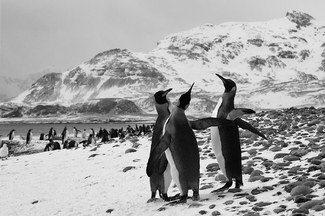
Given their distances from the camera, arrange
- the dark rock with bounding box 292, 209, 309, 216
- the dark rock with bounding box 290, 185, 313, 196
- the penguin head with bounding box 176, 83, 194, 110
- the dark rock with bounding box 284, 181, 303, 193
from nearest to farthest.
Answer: the dark rock with bounding box 292, 209, 309, 216 < the dark rock with bounding box 290, 185, 313, 196 < the dark rock with bounding box 284, 181, 303, 193 < the penguin head with bounding box 176, 83, 194, 110

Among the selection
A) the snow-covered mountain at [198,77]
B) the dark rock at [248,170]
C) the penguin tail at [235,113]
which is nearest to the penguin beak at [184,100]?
the penguin tail at [235,113]

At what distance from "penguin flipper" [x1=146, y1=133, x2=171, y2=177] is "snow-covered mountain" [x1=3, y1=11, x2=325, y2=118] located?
9531cm

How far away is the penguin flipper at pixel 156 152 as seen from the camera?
391 cm

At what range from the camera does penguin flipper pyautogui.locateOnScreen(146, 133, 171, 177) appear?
12.8ft

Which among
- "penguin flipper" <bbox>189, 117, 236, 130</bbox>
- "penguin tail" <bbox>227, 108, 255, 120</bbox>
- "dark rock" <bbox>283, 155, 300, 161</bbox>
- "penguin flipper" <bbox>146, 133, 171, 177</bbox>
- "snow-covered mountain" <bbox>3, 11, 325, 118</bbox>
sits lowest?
"dark rock" <bbox>283, 155, 300, 161</bbox>

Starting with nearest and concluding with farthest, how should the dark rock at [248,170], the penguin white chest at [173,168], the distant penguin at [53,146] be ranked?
1. the penguin white chest at [173,168]
2. the dark rock at [248,170]
3. the distant penguin at [53,146]

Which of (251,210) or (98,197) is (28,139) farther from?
(251,210)

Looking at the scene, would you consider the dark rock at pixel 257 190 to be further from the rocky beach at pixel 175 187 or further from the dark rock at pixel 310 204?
the dark rock at pixel 310 204

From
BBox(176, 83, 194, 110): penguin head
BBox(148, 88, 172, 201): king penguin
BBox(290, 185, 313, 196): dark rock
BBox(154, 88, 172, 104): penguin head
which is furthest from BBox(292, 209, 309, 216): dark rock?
BBox(154, 88, 172, 104): penguin head

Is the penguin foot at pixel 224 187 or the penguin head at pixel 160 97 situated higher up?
the penguin head at pixel 160 97

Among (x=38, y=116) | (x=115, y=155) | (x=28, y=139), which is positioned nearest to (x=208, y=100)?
(x=38, y=116)

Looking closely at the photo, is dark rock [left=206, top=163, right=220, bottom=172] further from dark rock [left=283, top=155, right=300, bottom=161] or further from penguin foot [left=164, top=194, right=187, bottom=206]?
penguin foot [left=164, top=194, right=187, bottom=206]

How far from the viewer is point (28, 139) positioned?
20.2 metres

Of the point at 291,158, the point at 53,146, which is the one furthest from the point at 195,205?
the point at 53,146
